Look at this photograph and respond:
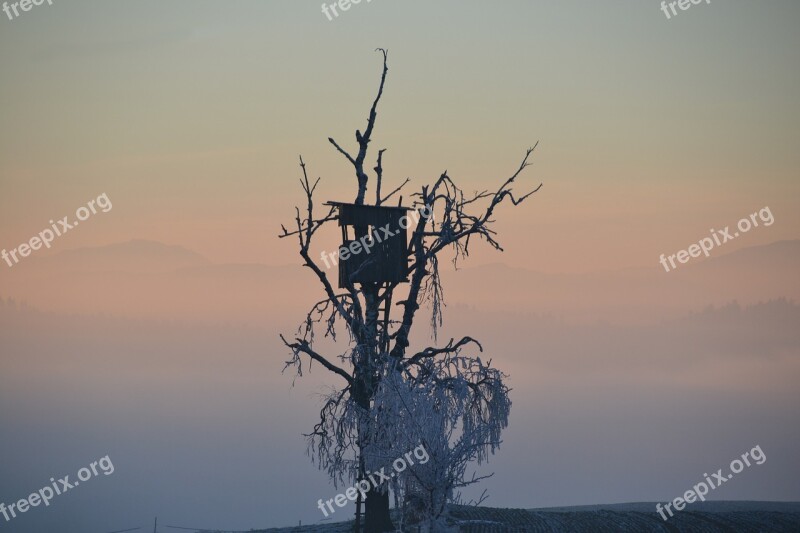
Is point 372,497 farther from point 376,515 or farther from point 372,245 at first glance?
point 372,245

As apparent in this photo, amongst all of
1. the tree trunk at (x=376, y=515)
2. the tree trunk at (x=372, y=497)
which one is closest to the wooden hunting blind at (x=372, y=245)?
the tree trunk at (x=372, y=497)

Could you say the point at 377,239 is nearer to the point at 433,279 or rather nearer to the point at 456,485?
the point at 433,279

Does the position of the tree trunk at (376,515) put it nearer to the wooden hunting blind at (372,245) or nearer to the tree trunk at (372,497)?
the tree trunk at (372,497)

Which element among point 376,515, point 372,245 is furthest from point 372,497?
point 372,245

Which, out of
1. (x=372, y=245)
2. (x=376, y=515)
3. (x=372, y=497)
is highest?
(x=372, y=245)

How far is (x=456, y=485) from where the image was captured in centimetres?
2708

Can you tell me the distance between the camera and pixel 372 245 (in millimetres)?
31344

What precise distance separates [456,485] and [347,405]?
5375mm

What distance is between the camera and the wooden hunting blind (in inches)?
1222

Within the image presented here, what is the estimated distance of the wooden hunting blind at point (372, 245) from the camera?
102 feet

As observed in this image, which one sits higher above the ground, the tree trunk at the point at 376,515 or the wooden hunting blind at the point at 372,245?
the wooden hunting blind at the point at 372,245

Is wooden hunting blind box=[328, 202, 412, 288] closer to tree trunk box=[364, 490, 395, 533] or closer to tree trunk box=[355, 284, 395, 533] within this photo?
tree trunk box=[355, 284, 395, 533]

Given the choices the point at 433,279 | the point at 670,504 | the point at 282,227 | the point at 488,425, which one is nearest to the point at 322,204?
the point at 282,227

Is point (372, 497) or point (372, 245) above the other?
point (372, 245)
